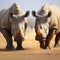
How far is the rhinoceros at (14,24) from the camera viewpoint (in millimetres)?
15336

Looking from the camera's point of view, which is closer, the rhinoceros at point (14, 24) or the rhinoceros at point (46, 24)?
the rhinoceros at point (14, 24)

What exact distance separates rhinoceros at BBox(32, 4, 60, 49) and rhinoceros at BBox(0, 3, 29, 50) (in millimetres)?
600

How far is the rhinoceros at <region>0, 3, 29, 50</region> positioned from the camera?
604 inches

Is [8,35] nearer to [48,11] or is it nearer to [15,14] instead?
[15,14]

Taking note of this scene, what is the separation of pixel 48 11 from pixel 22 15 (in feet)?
4.53

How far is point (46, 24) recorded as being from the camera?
16.0m

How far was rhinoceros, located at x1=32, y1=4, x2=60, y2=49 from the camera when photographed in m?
15.5

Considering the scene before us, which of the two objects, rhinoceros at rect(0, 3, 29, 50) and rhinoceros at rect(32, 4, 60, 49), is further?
rhinoceros at rect(32, 4, 60, 49)

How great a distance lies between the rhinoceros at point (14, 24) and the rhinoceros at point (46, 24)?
0.60 meters

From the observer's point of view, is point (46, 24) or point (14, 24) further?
point (46, 24)

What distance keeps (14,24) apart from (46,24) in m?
1.39

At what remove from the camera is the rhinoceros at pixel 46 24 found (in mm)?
Result: 15543

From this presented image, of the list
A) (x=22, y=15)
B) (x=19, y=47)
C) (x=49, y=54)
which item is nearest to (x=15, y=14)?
(x=22, y=15)

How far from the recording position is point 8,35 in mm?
16500
